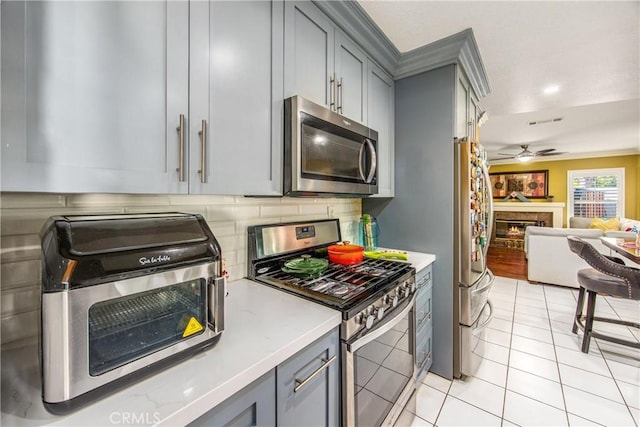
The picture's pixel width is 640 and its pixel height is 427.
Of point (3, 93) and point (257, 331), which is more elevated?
point (3, 93)

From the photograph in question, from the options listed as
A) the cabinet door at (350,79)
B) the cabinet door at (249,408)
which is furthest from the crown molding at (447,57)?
the cabinet door at (249,408)

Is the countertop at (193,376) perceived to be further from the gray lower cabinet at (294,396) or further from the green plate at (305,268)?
the green plate at (305,268)

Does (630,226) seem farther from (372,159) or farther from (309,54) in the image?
(309,54)

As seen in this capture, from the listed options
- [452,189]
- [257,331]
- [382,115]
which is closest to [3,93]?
[257,331]

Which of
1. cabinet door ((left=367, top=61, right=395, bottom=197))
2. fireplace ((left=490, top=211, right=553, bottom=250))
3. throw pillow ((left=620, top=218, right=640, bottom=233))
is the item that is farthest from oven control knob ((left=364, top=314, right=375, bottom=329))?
fireplace ((left=490, top=211, right=553, bottom=250))

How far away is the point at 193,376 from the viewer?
0.67 meters

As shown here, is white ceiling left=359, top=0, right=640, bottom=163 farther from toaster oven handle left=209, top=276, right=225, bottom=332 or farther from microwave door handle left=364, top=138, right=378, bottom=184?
toaster oven handle left=209, top=276, right=225, bottom=332

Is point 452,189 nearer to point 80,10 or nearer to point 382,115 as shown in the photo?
point 382,115

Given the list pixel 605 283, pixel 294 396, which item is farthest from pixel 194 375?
pixel 605 283

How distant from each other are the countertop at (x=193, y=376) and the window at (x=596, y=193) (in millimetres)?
8840

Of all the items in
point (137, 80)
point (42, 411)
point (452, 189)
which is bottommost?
point (42, 411)

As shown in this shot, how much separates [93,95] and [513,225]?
9276 mm

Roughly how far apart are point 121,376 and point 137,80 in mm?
776

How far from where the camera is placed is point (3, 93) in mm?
583
